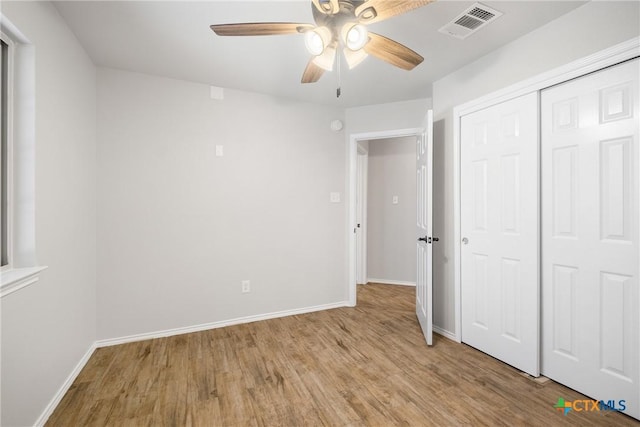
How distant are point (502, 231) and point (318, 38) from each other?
6.49 feet

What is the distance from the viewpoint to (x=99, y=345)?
252 centimetres

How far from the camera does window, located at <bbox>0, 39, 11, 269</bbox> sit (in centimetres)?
151

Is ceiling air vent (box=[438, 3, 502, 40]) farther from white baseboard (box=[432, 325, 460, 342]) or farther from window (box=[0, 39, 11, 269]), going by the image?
window (box=[0, 39, 11, 269])

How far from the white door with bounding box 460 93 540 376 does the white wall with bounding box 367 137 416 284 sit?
2061 millimetres

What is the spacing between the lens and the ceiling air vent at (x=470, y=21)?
1807 millimetres

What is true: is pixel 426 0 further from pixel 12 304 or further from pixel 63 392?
pixel 63 392

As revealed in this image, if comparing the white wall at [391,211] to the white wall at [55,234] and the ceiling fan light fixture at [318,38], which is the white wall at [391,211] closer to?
the ceiling fan light fixture at [318,38]

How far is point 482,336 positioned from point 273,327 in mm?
1941

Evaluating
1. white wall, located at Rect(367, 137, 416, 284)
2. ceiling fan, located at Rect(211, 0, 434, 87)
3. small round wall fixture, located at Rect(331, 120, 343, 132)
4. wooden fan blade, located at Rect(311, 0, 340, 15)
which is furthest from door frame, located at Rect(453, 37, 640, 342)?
white wall, located at Rect(367, 137, 416, 284)

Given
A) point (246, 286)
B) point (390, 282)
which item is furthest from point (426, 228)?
point (390, 282)

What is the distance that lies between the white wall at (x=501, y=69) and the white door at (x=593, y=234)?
203 mm

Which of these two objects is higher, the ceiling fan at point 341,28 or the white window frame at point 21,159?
the ceiling fan at point 341,28

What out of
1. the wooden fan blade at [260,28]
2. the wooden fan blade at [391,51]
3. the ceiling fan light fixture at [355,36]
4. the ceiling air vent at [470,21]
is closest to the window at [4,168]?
the wooden fan blade at [260,28]

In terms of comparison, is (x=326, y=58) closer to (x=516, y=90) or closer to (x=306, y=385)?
(x=516, y=90)
